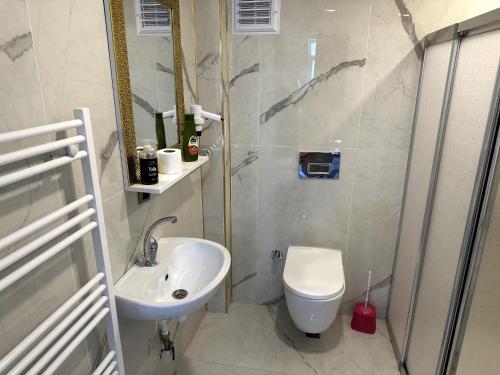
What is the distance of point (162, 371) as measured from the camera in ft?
5.71

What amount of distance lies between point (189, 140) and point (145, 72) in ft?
1.29

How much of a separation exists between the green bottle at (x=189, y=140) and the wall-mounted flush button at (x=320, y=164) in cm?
71

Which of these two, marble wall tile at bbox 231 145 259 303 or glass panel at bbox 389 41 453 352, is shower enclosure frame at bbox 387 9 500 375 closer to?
glass panel at bbox 389 41 453 352

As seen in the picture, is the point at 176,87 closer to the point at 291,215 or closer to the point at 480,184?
the point at 291,215

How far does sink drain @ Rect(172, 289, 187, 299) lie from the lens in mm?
1485

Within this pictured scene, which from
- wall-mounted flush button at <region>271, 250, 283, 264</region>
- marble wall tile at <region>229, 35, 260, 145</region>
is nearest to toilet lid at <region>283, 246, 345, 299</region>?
wall-mounted flush button at <region>271, 250, 283, 264</region>

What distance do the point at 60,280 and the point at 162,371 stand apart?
3.43 feet

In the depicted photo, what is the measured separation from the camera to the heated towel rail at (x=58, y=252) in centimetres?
73

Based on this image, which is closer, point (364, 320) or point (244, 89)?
point (244, 89)

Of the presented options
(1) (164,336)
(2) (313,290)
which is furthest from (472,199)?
(1) (164,336)

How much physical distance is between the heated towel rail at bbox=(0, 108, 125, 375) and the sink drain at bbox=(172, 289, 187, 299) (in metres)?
0.37

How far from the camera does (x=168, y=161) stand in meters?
1.42

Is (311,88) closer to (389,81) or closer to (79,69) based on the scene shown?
(389,81)

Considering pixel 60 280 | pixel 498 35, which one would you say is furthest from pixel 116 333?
pixel 498 35
